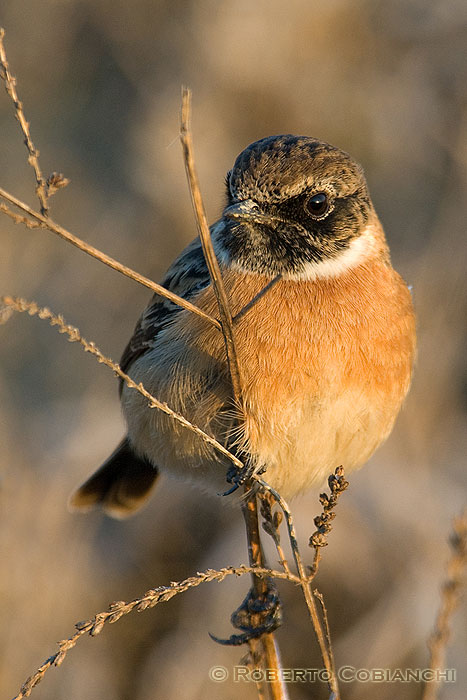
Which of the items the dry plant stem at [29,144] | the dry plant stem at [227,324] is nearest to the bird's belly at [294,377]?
the dry plant stem at [227,324]

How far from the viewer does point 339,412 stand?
3.55 meters

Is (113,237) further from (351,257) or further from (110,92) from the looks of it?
(351,257)

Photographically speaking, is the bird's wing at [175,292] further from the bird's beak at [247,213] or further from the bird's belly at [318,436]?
the bird's belly at [318,436]

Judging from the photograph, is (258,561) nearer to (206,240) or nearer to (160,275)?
(206,240)

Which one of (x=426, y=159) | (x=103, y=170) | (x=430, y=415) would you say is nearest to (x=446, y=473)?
(x=430, y=415)

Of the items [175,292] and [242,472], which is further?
[175,292]

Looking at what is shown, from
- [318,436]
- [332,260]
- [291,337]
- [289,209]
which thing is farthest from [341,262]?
[318,436]

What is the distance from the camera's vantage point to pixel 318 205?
3713mm

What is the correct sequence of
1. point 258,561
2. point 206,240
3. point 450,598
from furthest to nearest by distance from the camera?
point 258,561 < point 450,598 < point 206,240

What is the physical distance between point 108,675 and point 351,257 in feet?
12.0

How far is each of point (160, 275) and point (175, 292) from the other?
10.9 ft

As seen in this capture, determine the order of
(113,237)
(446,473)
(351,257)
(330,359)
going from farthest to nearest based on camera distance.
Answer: (113,237) → (446,473) → (351,257) → (330,359)

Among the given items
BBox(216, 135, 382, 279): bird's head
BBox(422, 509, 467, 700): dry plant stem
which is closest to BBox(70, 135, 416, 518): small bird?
BBox(216, 135, 382, 279): bird's head

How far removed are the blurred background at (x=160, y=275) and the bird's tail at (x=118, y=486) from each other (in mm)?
536
